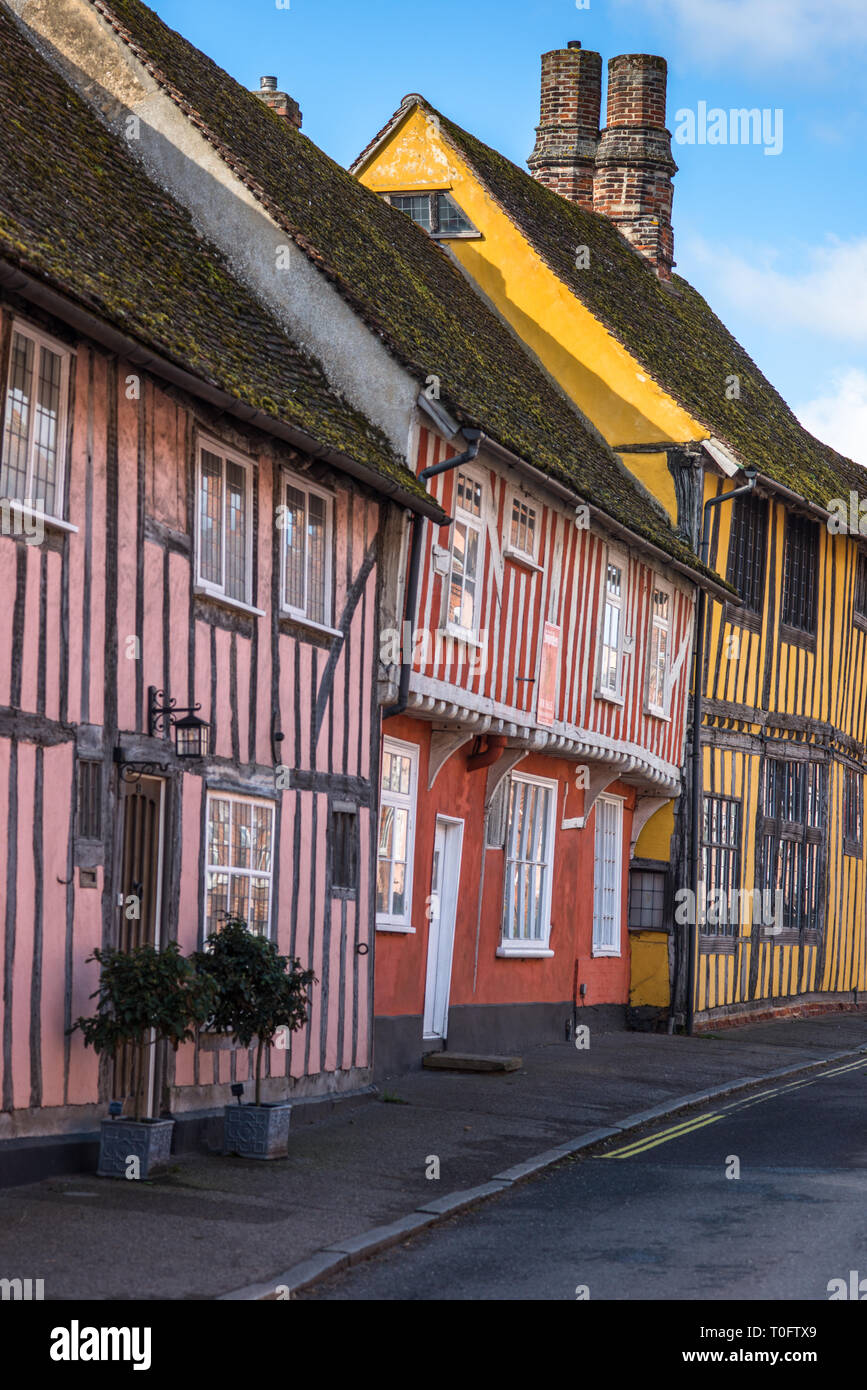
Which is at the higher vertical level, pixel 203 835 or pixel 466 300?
pixel 466 300

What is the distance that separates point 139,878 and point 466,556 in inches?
225

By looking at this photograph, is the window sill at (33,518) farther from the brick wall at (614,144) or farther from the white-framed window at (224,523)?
the brick wall at (614,144)

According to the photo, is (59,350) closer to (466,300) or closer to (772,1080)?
(772,1080)

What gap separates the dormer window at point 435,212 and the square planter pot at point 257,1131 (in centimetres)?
1379

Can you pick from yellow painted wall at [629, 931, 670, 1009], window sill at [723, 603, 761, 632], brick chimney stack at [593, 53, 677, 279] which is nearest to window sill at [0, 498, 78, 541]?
yellow painted wall at [629, 931, 670, 1009]

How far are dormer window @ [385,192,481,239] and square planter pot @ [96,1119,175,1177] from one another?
14738 mm

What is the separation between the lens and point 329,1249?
8.53 meters

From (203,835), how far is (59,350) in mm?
3352

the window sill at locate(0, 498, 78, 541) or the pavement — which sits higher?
the window sill at locate(0, 498, 78, 541)

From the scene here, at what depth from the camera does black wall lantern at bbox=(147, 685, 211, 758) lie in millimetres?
11406

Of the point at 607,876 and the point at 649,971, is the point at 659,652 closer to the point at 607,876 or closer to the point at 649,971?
the point at 607,876

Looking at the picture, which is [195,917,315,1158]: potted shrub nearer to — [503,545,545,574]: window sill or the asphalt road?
the asphalt road

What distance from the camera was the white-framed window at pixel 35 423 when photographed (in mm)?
10141

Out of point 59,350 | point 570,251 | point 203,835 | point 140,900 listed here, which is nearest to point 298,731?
point 203,835
